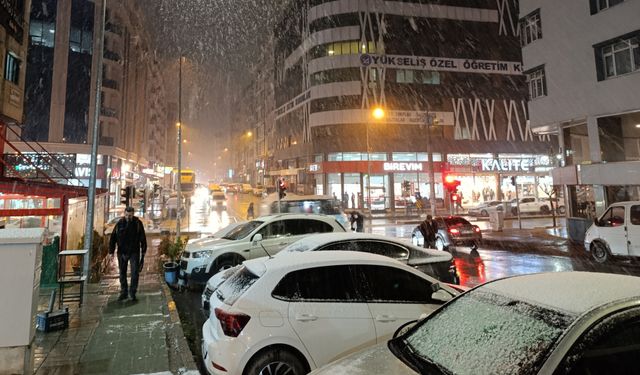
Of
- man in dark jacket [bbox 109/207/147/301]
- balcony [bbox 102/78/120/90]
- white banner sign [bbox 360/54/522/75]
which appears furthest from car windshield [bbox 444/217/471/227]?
balcony [bbox 102/78/120/90]

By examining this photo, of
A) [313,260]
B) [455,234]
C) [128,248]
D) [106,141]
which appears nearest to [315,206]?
[455,234]

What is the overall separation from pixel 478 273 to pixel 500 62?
140 feet

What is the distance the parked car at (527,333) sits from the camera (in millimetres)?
1925

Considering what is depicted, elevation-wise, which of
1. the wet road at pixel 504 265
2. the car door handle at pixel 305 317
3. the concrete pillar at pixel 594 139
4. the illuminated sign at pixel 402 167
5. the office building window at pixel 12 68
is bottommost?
the wet road at pixel 504 265

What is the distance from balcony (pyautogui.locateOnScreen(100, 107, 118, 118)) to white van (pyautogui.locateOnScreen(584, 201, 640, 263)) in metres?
42.5

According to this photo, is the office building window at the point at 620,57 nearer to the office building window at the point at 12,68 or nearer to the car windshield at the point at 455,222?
the car windshield at the point at 455,222

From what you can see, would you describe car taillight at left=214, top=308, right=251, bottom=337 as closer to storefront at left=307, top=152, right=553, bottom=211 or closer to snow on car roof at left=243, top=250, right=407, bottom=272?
snow on car roof at left=243, top=250, right=407, bottom=272

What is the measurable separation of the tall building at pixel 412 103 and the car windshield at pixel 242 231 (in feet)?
98.9

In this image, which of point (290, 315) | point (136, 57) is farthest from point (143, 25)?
point (290, 315)

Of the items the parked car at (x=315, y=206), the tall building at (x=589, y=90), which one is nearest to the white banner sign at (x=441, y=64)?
the tall building at (x=589, y=90)

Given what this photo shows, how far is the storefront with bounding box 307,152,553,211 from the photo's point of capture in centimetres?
3997

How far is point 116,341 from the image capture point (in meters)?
5.20

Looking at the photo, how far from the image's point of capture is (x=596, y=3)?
1582 centimetres

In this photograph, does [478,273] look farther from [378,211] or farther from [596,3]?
[378,211]
